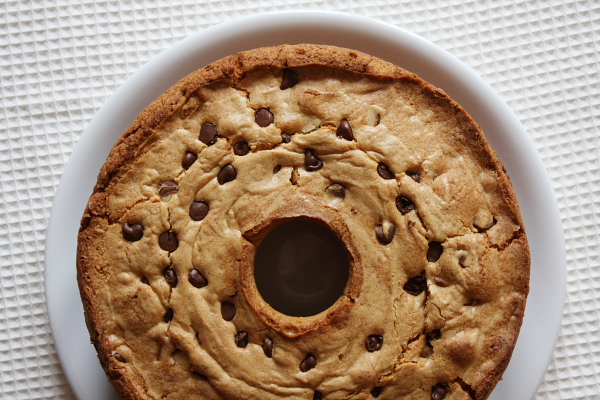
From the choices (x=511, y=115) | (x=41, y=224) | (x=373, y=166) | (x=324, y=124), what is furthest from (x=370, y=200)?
(x=41, y=224)

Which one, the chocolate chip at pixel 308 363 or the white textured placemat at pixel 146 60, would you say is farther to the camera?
the white textured placemat at pixel 146 60

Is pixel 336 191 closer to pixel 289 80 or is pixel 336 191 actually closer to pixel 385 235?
pixel 385 235

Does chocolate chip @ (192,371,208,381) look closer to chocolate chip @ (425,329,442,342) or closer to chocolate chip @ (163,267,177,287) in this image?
chocolate chip @ (163,267,177,287)

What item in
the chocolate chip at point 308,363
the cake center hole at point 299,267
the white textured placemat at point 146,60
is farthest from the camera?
the white textured placemat at point 146,60

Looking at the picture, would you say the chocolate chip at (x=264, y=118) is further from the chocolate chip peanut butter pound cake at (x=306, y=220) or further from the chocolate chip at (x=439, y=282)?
the chocolate chip at (x=439, y=282)

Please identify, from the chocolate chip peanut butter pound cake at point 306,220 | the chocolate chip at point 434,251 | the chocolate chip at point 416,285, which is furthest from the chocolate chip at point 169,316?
the chocolate chip at point 434,251

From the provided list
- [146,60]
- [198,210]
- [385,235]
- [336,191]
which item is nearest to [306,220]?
[336,191]

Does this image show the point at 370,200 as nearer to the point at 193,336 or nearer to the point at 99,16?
the point at 193,336

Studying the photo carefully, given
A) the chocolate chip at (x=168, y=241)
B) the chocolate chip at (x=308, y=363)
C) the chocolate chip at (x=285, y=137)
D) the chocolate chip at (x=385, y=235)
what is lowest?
the chocolate chip at (x=308, y=363)
